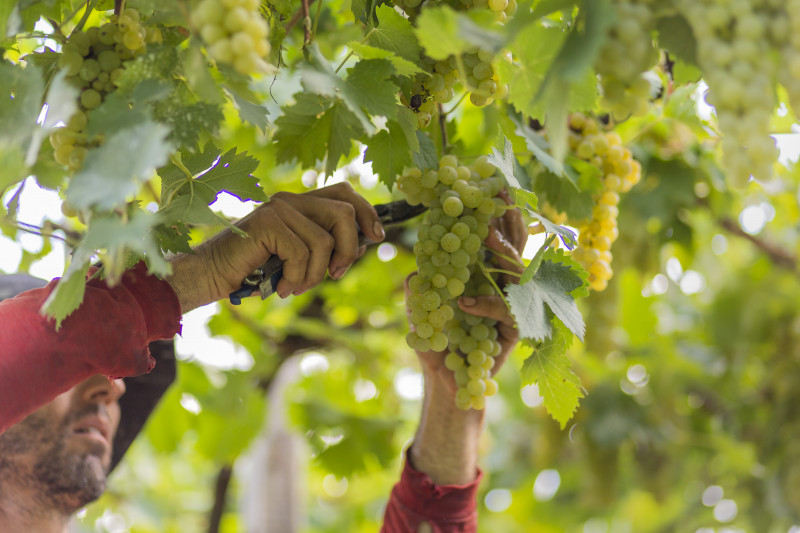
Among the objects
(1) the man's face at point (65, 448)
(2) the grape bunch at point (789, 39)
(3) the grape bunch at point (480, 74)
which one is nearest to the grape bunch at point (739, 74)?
(2) the grape bunch at point (789, 39)

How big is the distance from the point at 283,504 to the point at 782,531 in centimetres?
177

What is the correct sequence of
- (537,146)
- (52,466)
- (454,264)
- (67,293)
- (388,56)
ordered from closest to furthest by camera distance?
1. (67,293)
2. (388,56)
3. (454,264)
4. (537,146)
5. (52,466)

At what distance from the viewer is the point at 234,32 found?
0.53 metres

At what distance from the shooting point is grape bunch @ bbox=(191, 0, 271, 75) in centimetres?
52

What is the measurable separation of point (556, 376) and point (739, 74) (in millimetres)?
408

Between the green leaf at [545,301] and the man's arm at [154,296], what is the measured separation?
227 mm

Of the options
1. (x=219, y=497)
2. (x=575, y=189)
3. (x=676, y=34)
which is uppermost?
(x=676, y=34)

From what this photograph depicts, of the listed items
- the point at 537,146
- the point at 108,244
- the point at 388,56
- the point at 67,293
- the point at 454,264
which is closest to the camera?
the point at 108,244

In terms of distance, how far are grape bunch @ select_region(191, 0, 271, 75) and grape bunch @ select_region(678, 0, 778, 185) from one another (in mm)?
327

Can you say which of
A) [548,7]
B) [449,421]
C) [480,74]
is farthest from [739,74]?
[449,421]

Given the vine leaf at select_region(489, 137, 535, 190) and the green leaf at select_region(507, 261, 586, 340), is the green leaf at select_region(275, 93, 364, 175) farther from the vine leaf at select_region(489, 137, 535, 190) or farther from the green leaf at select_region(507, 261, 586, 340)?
the green leaf at select_region(507, 261, 586, 340)

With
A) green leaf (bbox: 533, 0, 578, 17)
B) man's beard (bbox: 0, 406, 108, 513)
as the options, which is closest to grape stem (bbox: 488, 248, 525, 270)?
green leaf (bbox: 533, 0, 578, 17)

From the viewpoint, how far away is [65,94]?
583mm

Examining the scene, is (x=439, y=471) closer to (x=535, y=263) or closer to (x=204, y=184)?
(x=535, y=263)
